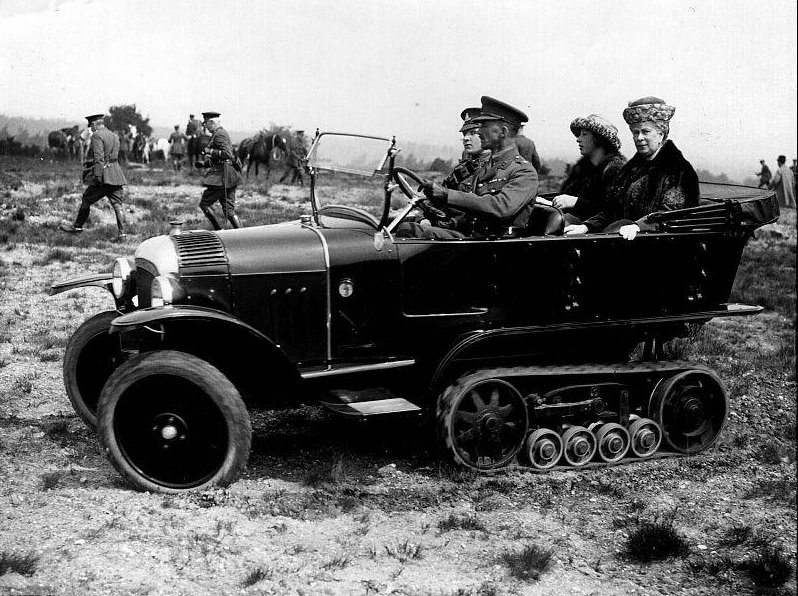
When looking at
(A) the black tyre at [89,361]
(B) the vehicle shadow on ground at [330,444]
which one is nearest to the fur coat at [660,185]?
(B) the vehicle shadow on ground at [330,444]

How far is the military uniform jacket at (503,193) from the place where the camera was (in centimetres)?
555

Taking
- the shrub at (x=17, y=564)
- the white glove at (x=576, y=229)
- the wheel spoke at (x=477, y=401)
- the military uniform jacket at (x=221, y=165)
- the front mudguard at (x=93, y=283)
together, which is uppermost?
the military uniform jacket at (x=221, y=165)

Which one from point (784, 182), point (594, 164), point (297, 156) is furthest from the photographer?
point (297, 156)

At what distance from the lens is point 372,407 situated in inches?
211

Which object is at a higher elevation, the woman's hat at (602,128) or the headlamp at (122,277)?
the woman's hat at (602,128)

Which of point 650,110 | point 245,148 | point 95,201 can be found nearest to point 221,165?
point 95,201

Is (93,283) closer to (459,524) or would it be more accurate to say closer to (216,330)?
(216,330)

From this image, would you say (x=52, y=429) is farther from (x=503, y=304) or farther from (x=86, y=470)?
(x=503, y=304)

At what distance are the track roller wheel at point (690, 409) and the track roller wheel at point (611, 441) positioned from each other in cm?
32

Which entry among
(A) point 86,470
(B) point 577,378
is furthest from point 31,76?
(B) point 577,378

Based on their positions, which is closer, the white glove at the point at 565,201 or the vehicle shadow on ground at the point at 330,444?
the vehicle shadow on ground at the point at 330,444

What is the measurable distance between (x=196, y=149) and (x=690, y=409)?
22.4 meters

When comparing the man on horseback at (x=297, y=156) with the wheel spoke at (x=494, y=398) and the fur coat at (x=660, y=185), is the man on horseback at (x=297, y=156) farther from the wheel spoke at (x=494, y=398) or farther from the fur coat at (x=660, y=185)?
the wheel spoke at (x=494, y=398)

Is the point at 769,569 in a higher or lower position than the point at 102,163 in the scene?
lower
